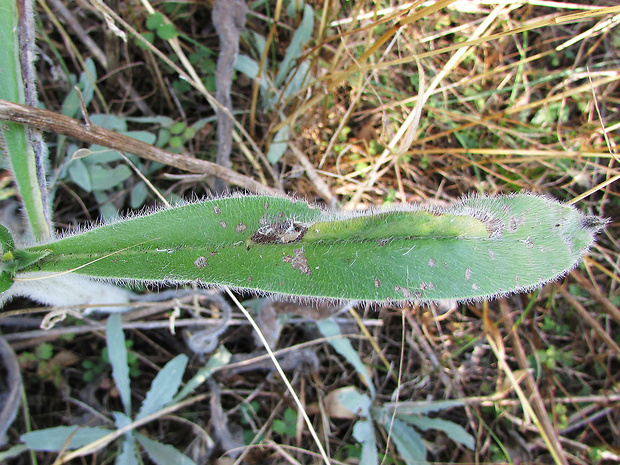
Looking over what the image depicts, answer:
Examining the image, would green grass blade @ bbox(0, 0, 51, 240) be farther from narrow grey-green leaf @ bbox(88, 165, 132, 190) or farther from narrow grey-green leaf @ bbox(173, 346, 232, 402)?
narrow grey-green leaf @ bbox(173, 346, 232, 402)

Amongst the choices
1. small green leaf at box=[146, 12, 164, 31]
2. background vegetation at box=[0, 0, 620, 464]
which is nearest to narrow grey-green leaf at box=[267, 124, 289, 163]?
background vegetation at box=[0, 0, 620, 464]

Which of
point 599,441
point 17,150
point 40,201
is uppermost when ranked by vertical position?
point 17,150

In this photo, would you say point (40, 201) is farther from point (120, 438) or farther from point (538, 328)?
point (538, 328)

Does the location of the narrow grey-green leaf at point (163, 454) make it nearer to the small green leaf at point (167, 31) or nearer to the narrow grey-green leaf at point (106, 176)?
the narrow grey-green leaf at point (106, 176)


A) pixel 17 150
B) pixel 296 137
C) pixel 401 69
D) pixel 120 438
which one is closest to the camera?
pixel 17 150

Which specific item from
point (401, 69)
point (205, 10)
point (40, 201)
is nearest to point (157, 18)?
point (205, 10)
